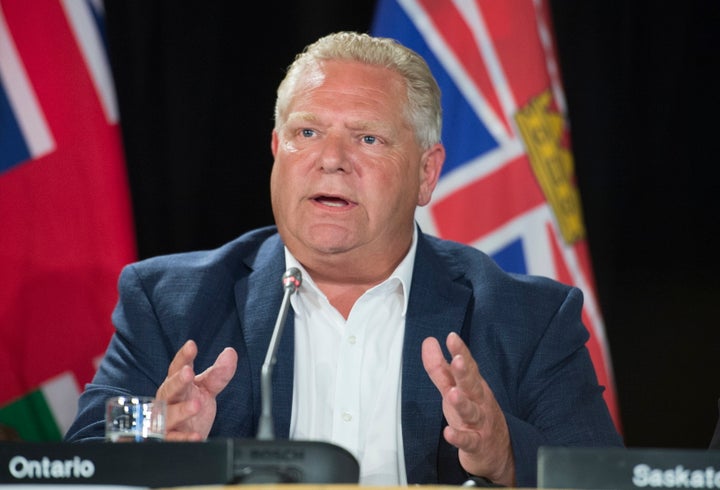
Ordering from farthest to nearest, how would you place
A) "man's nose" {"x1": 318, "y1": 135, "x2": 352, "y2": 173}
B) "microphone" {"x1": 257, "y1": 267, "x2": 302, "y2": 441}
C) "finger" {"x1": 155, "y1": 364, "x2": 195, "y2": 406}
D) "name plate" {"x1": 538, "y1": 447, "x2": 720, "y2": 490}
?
"man's nose" {"x1": 318, "y1": 135, "x2": 352, "y2": 173} < "finger" {"x1": 155, "y1": 364, "x2": 195, "y2": 406} < "microphone" {"x1": 257, "y1": 267, "x2": 302, "y2": 441} < "name plate" {"x1": 538, "y1": 447, "x2": 720, "y2": 490}

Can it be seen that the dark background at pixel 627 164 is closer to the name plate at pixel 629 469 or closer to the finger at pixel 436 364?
the finger at pixel 436 364

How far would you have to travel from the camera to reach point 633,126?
394 cm

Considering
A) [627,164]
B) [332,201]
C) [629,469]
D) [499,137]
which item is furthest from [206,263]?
[627,164]

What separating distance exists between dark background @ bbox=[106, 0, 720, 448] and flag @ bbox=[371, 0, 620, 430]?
0.64ft

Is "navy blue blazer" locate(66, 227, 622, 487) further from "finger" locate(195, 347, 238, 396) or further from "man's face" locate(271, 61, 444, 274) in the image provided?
"finger" locate(195, 347, 238, 396)

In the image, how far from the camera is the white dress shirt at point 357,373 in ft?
9.11

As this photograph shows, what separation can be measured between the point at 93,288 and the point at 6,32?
836 mm

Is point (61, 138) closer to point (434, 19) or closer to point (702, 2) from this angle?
point (434, 19)

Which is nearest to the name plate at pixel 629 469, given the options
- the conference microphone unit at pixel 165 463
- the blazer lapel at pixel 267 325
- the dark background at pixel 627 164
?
the conference microphone unit at pixel 165 463

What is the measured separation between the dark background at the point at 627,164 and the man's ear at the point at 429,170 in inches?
27.7

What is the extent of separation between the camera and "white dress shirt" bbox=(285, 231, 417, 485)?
278 centimetres

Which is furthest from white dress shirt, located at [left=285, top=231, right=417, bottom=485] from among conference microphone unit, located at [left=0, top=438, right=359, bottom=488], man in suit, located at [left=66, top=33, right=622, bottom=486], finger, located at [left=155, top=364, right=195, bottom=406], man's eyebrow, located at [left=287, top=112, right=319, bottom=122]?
conference microphone unit, located at [left=0, top=438, right=359, bottom=488]

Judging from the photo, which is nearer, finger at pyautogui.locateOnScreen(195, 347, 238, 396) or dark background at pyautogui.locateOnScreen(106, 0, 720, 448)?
finger at pyautogui.locateOnScreen(195, 347, 238, 396)

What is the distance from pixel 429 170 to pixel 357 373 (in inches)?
28.7
